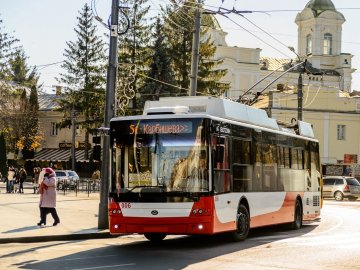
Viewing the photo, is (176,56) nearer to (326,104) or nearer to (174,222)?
(326,104)

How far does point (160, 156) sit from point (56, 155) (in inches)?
→ 2814

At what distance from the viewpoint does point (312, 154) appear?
2564 centimetres

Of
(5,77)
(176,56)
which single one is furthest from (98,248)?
(176,56)

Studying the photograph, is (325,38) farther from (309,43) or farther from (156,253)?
(156,253)

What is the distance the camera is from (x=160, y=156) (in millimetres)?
16438

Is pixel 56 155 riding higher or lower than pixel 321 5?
lower

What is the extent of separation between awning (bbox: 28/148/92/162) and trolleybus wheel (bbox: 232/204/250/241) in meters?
63.9

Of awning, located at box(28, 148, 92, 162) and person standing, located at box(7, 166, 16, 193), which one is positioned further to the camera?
awning, located at box(28, 148, 92, 162)

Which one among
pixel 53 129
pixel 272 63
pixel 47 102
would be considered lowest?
pixel 53 129

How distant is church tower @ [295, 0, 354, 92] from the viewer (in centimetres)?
9275

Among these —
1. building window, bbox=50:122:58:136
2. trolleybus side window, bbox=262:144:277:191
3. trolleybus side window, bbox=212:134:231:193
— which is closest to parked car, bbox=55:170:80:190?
building window, bbox=50:122:58:136

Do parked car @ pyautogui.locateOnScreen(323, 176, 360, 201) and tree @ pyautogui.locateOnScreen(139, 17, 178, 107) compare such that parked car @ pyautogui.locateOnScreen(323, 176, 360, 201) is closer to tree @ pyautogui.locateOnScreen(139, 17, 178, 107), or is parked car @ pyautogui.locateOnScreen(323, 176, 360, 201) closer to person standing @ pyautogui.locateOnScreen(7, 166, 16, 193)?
tree @ pyautogui.locateOnScreen(139, 17, 178, 107)

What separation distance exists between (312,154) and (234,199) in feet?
27.9

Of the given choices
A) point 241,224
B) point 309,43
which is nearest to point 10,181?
point 241,224
